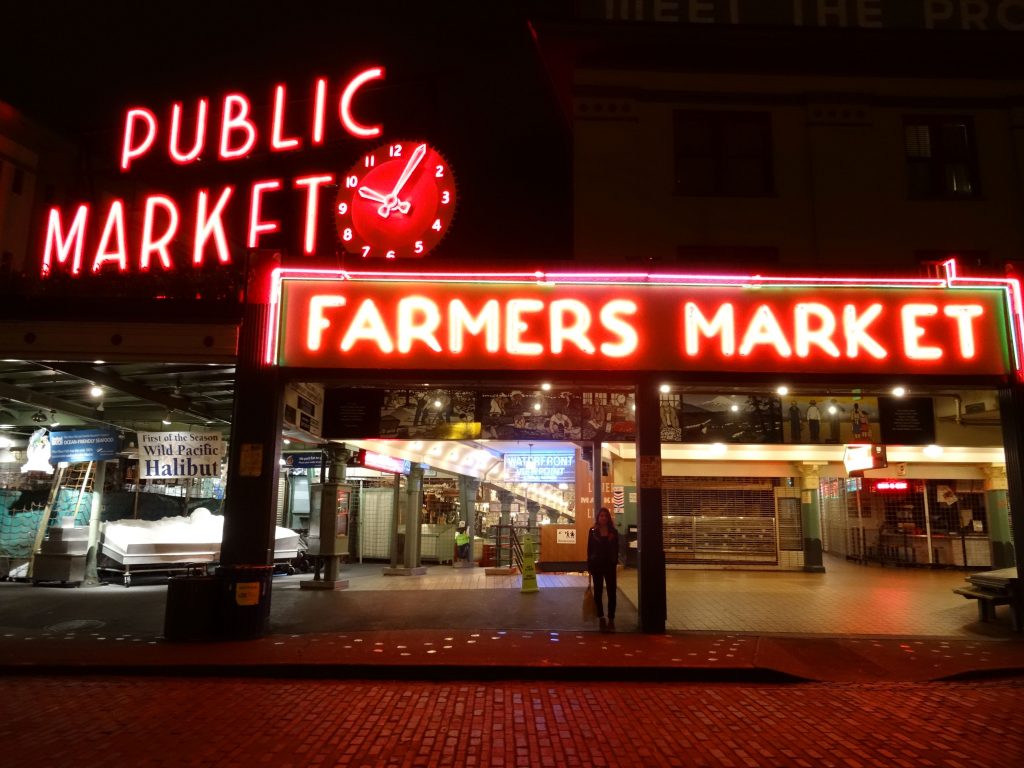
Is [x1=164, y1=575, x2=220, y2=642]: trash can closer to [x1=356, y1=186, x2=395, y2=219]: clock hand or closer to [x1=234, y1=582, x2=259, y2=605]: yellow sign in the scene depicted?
[x1=234, y1=582, x2=259, y2=605]: yellow sign

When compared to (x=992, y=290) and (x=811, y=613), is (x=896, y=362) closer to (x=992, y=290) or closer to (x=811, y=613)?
(x=992, y=290)

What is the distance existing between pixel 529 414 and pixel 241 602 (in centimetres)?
722

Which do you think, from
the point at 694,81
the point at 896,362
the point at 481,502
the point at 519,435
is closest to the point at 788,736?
the point at 896,362

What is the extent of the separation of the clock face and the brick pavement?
8749 mm

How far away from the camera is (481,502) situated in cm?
2241

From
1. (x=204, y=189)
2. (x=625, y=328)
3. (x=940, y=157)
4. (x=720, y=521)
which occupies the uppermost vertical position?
(x=940, y=157)

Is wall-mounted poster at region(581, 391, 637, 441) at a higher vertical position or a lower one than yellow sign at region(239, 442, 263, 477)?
higher

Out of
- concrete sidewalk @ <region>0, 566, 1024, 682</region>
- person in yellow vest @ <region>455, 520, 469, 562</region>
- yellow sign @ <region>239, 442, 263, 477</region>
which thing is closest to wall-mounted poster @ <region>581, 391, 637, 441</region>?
concrete sidewalk @ <region>0, 566, 1024, 682</region>

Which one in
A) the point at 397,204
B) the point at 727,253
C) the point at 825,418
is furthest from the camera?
the point at 825,418

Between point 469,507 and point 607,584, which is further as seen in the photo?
point 469,507

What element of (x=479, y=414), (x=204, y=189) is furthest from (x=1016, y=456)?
(x=204, y=189)

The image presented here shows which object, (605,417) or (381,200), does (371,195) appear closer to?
(381,200)

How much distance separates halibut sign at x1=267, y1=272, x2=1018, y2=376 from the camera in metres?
11.4

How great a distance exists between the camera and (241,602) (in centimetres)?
973
